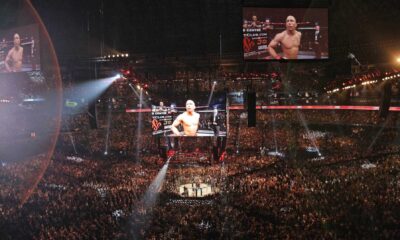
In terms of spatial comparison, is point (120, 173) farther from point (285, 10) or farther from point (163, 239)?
point (285, 10)

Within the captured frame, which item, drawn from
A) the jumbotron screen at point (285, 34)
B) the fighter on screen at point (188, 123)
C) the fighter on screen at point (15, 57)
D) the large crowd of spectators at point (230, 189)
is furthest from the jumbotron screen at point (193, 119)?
the fighter on screen at point (15, 57)

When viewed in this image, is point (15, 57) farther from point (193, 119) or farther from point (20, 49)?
point (193, 119)

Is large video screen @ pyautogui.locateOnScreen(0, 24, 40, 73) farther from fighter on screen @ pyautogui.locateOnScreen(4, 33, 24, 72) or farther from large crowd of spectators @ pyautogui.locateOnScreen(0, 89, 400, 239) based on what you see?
large crowd of spectators @ pyautogui.locateOnScreen(0, 89, 400, 239)

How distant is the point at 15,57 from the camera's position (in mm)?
19047

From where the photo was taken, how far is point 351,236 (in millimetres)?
10016

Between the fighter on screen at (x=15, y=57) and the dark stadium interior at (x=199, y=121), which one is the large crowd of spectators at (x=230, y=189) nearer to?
the dark stadium interior at (x=199, y=121)

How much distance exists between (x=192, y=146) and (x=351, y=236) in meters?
15.0

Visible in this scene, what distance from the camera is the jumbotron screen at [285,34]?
14.1 m

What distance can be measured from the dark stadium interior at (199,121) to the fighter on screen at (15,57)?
6 cm

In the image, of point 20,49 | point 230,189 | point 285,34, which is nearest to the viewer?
point 285,34

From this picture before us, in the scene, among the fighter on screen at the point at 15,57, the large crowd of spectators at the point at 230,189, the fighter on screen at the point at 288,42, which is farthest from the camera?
the fighter on screen at the point at 15,57

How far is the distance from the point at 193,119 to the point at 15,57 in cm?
896

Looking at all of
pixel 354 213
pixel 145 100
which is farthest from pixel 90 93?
pixel 354 213

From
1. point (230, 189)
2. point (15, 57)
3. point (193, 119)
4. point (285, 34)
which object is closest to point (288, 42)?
point (285, 34)
